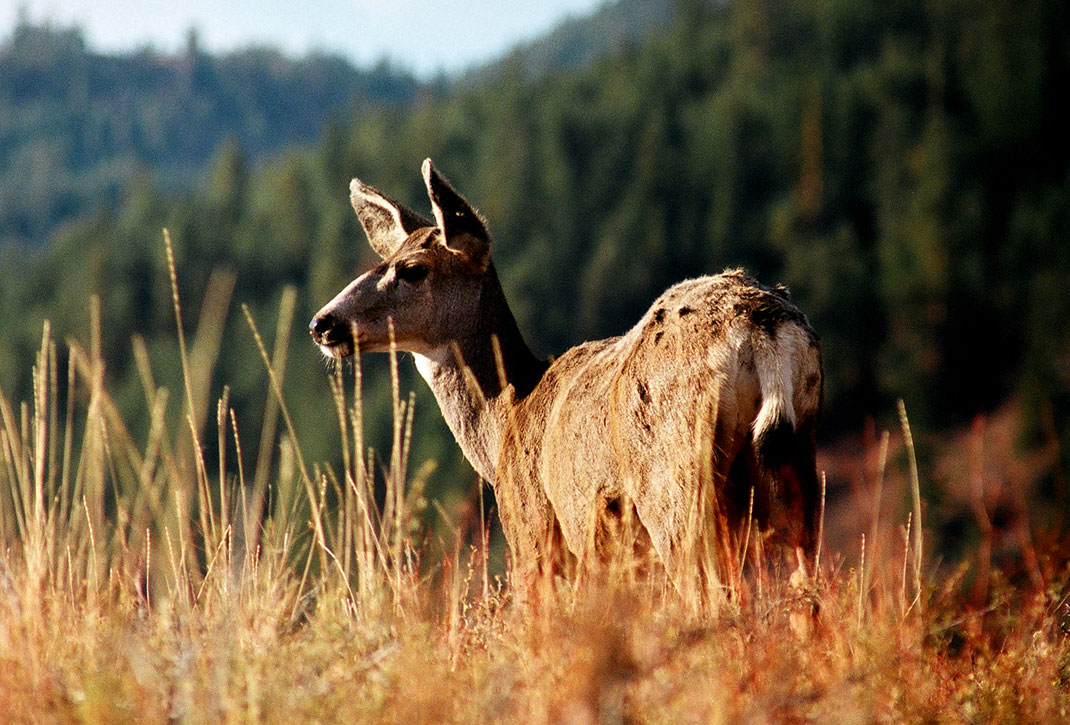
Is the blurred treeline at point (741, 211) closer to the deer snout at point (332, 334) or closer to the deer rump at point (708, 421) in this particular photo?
the deer snout at point (332, 334)

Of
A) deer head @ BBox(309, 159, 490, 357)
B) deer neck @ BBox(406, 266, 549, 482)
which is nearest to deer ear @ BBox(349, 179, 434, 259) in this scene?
deer head @ BBox(309, 159, 490, 357)

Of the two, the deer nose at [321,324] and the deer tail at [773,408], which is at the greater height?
the deer nose at [321,324]

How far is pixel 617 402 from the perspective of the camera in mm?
5000

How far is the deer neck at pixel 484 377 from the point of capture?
20.4 ft

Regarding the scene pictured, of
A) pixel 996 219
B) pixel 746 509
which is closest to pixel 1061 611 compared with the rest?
pixel 746 509

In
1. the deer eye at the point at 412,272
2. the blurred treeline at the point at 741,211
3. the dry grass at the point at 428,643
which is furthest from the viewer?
the blurred treeline at the point at 741,211

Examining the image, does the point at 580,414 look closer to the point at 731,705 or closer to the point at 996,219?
the point at 731,705

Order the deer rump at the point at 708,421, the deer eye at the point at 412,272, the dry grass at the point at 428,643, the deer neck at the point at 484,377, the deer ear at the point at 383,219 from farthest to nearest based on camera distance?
the deer ear at the point at 383,219 → the deer eye at the point at 412,272 → the deer neck at the point at 484,377 → the deer rump at the point at 708,421 → the dry grass at the point at 428,643

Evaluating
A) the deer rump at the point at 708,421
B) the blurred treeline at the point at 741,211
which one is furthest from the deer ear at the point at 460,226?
the blurred treeline at the point at 741,211

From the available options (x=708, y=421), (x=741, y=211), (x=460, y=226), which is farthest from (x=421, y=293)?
(x=741, y=211)

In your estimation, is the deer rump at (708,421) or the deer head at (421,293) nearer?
the deer rump at (708,421)

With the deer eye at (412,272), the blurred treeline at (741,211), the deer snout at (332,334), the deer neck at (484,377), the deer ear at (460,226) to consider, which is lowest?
the blurred treeline at (741,211)

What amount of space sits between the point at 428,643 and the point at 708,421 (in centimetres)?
139

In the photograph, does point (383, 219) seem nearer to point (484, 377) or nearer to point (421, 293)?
point (421, 293)
